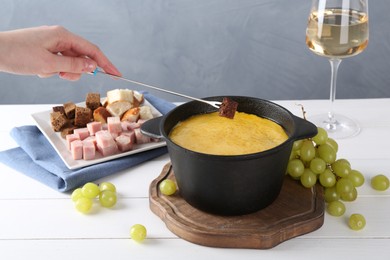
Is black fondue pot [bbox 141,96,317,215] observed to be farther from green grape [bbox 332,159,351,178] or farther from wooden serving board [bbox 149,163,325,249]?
green grape [bbox 332,159,351,178]

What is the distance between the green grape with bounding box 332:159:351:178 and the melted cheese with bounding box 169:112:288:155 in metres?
0.15

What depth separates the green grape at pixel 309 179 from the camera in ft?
4.18

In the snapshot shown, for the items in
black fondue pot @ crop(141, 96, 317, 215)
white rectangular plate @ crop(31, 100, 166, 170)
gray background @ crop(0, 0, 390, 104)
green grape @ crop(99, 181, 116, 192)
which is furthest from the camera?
gray background @ crop(0, 0, 390, 104)

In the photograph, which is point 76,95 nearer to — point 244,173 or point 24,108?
point 24,108

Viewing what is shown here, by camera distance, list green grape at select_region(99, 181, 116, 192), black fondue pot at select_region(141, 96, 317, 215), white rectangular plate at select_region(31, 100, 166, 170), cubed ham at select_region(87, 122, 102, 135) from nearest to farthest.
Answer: black fondue pot at select_region(141, 96, 317, 215)
green grape at select_region(99, 181, 116, 192)
white rectangular plate at select_region(31, 100, 166, 170)
cubed ham at select_region(87, 122, 102, 135)

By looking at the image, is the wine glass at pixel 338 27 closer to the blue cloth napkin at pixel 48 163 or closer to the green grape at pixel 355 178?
the green grape at pixel 355 178

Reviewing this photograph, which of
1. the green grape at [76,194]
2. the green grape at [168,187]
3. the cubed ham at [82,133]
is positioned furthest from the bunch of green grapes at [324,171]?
the cubed ham at [82,133]

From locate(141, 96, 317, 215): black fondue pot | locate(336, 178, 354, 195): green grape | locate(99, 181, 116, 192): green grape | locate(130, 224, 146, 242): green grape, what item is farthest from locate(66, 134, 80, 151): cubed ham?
locate(336, 178, 354, 195): green grape

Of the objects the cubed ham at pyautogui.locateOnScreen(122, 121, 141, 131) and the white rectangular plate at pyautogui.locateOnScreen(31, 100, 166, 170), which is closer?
the white rectangular plate at pyautogui.locateOnScreen(31, 100, 166, 170)

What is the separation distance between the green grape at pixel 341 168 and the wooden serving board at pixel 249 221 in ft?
0.19

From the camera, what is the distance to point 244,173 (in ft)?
3.65

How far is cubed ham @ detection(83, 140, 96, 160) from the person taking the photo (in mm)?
1489

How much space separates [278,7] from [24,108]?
1.45 m

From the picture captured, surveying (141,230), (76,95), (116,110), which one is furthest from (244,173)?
(76,95)
